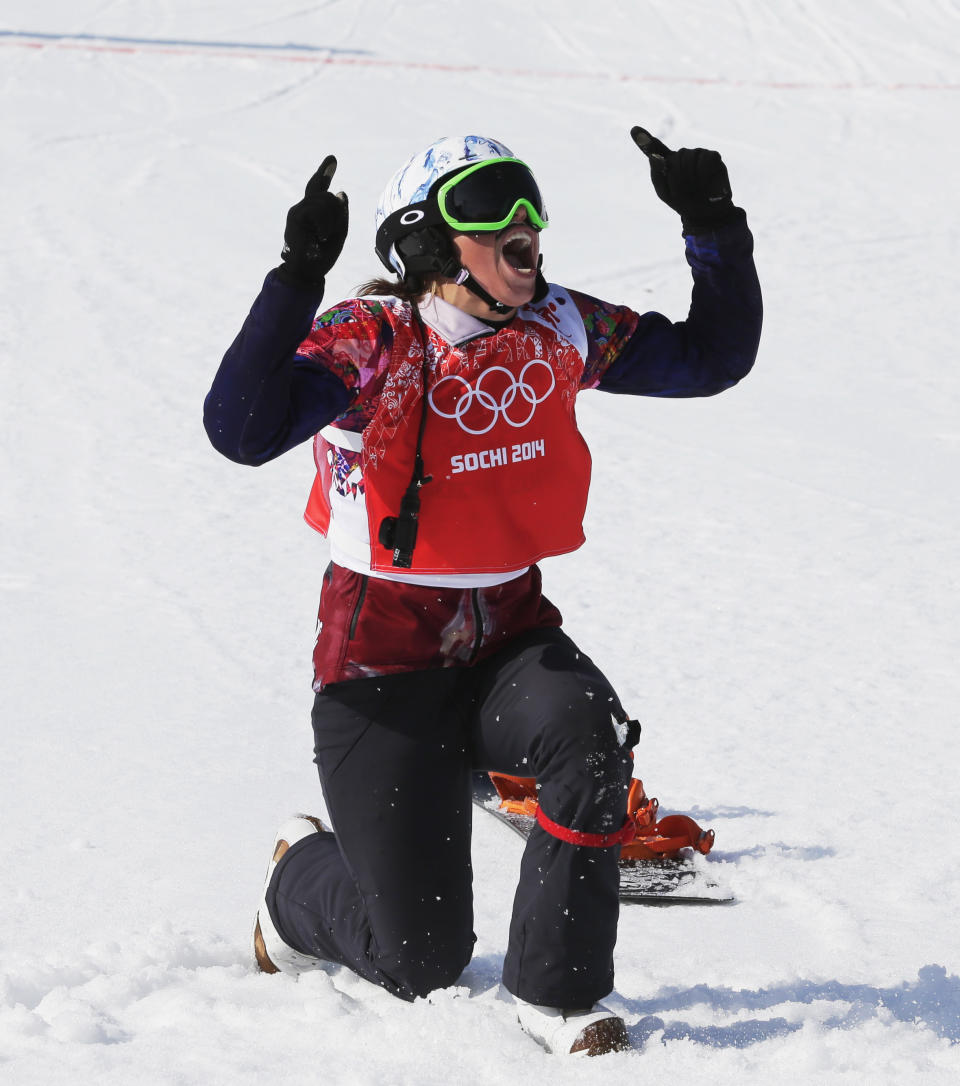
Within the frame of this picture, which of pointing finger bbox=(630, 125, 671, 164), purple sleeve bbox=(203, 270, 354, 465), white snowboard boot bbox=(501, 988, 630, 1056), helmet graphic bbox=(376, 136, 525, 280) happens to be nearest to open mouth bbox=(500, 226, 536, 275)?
helmet graphic bbox=(376, 136, 525, 280)

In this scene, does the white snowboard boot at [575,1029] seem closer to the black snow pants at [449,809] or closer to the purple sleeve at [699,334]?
the black snow pants at [449,809]

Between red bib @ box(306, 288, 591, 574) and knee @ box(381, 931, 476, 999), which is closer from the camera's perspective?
red bib @ box(306, 288, 591, 574)

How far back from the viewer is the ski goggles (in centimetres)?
287

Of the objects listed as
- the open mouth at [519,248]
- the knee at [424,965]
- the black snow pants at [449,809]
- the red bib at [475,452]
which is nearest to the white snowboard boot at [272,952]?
the black snow pants at [449,809]

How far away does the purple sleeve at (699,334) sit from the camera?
3.08m

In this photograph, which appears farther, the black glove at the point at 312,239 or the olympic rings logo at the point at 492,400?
the olympic rings logo at the point at 492,400

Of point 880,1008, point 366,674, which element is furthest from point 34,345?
point 880,1008

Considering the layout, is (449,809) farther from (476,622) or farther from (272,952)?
(272,952)

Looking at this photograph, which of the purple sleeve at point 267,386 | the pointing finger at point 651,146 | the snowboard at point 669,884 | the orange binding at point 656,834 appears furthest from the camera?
the orange binding at point 656,834

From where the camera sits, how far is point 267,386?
8.39ft

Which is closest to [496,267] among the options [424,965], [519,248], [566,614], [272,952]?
[519,248]

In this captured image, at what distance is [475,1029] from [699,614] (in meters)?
2.57

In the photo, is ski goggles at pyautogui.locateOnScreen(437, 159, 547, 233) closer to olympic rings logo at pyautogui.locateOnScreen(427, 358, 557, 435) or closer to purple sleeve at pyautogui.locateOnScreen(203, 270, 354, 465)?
olympic rings logo at pyautogui.locateOnScreen(427, 358, 557, 435)

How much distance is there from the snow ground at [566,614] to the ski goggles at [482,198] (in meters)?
1.50
